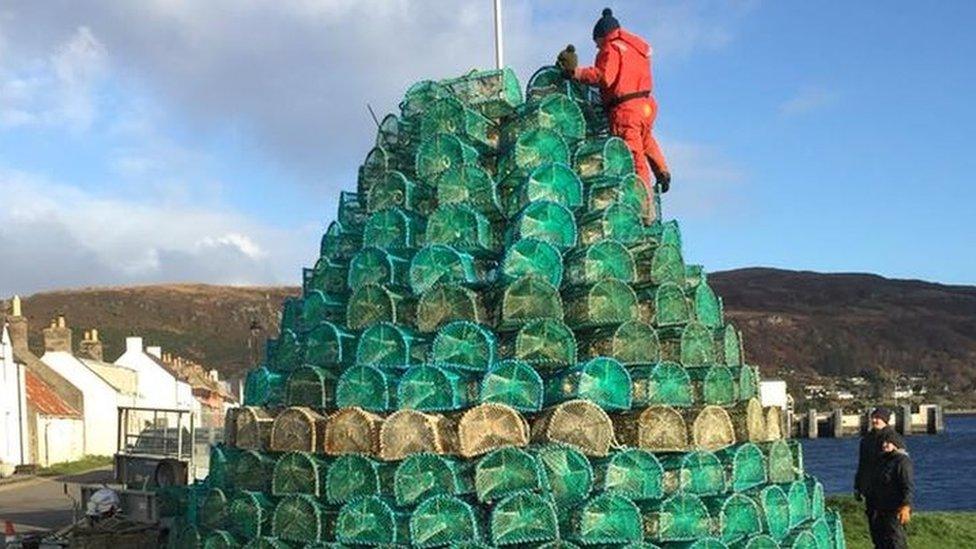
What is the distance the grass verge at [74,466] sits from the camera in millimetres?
38750

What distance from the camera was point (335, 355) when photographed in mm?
A: 10555

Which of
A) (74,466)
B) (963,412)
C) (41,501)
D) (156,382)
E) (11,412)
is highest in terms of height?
(156,382)

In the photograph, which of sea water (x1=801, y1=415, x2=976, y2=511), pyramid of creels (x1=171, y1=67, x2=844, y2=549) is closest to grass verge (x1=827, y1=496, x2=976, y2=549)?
pyramid of creels (x1=171, y1=67, x2=844, y2=549)

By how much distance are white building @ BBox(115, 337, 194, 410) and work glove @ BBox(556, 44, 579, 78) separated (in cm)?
4869

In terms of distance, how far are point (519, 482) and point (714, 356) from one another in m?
2.73

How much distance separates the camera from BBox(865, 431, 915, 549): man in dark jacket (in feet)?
31.6

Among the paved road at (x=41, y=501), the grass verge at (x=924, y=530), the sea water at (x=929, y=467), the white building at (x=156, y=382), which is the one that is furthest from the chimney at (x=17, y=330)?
the grass verge at (x=924, y=530)

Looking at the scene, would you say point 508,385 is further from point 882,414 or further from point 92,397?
point 92,397

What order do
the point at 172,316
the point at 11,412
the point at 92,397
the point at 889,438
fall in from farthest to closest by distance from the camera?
the point at 172,316 < the point at 92,397 < the point at 11,412 < the point at 889,438

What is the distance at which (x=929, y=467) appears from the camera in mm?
70500

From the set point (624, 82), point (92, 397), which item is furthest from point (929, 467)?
point (624, 82)

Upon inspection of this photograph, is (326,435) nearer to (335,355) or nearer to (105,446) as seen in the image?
(335,355)

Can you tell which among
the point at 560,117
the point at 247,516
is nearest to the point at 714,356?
the point at 560,117

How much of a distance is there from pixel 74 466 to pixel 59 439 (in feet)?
7.21
